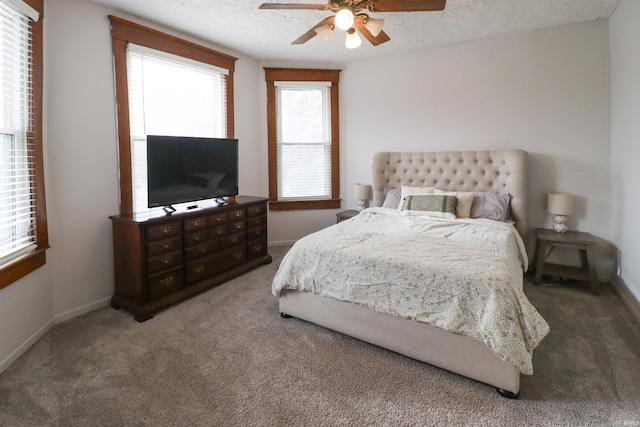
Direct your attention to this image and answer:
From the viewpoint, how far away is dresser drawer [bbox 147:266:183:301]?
2869mm

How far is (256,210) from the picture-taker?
13.3ft

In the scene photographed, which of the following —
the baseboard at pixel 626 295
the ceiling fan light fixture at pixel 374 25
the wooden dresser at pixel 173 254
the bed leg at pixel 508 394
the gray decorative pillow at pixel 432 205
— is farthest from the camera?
the gray decorative pillow at pixel 432 205

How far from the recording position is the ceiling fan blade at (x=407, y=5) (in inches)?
88.9

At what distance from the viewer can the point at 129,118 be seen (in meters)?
3.17

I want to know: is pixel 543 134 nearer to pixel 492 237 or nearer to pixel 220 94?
pixel 492 237

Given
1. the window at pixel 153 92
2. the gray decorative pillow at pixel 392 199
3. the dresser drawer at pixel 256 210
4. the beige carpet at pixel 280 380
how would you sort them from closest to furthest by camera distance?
the beige carpet at pixel 280 380 < the window at pixel 153 92 < the dresser drawer at pixel 256 210 < the gray decorative pillow at pixel 392 199

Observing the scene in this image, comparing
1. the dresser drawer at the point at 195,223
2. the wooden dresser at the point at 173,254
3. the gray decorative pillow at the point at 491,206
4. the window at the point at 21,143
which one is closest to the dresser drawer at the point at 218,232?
the wooden dresser at the point at 173,254

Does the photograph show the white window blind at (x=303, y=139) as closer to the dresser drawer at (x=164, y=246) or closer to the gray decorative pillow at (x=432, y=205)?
the gray decorative pillow at (x=432, y=205)

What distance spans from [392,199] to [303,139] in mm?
1672

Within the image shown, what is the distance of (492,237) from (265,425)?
7.46 ft

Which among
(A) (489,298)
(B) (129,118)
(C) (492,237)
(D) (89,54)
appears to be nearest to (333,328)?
(A) (489,298)

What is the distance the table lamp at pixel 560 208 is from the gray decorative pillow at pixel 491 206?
399mm

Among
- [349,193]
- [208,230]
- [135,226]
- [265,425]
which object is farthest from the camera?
[349,193]

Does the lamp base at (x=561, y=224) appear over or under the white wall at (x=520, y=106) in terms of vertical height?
under
